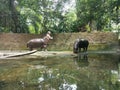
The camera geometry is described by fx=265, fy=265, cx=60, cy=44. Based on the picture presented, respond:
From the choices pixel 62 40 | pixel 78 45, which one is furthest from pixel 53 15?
pixel 78 45

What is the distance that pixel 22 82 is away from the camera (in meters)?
6.58

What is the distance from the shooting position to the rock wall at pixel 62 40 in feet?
60.8

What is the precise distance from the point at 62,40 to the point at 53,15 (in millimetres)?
2925

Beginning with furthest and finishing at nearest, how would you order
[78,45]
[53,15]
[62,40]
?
1. [53,15]
2. [62,40]
3. [78,45]

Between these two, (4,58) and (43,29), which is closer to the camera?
(4,58)

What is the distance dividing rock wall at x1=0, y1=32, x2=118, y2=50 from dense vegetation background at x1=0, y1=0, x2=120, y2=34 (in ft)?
7.27

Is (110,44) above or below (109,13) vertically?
below

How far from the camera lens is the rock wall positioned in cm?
1855

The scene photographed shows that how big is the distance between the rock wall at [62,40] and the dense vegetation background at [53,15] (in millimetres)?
2216

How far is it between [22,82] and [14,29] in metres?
15.2

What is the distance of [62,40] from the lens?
18.8 meters

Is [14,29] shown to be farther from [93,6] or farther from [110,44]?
[110,44]

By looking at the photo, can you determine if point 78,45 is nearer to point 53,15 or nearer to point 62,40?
point 62,40

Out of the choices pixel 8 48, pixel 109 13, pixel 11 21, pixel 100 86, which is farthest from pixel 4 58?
pixel 109 13
